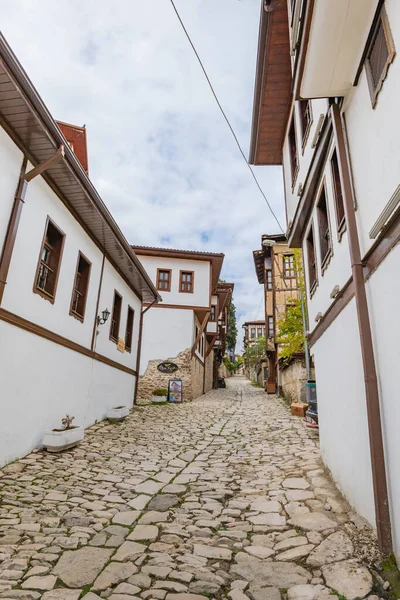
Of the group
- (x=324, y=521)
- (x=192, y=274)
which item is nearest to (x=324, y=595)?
(x=324, y=521)

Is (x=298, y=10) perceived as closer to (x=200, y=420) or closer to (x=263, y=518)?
(x=263, y=518)

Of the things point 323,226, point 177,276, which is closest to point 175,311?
point 177,276

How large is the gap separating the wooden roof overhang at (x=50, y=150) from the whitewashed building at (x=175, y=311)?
7068mm

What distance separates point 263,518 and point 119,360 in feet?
27.1

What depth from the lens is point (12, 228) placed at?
227 inches

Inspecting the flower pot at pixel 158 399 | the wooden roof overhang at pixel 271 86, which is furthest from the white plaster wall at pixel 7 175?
the flower pot at pixel 158 399

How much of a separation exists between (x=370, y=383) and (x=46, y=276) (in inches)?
250

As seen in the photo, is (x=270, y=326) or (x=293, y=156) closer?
(x=293, y=156)

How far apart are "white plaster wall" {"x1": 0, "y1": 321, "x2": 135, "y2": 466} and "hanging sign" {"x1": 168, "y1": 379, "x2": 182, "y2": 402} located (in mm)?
6288

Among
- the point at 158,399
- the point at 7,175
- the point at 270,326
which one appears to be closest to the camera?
the point at 7,175

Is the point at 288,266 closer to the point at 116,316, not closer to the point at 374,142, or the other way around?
the point at 116,316

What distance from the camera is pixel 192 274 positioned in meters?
18.0

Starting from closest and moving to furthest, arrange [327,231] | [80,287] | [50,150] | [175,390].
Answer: [327,231] < [50,150] < [80,287] < [175,390]

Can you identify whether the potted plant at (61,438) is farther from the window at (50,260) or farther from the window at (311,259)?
the window at (311,259)
